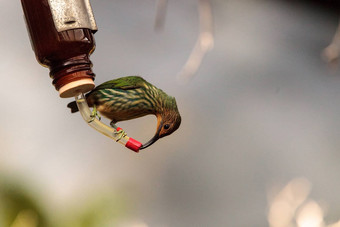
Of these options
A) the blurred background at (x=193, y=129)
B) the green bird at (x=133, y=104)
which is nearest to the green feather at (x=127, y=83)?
the green bird at (x=133, y=104)

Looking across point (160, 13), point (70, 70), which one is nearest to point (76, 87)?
point (70, 70)

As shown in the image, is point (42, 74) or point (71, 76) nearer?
point (71, 76)

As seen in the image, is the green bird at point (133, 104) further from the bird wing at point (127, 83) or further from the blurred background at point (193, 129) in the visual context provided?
the blurred background at point (193, 129)

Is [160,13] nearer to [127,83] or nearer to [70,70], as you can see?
[127,83]

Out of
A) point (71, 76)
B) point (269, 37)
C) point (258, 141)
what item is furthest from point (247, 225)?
point (71, 76)

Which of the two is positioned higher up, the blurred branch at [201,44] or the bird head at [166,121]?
the blurred branch at [201,44]

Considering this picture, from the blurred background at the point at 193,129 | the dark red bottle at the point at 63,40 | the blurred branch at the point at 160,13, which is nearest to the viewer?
the dark red bottle at the point at 63,40

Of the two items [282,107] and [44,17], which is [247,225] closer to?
[282,107]
